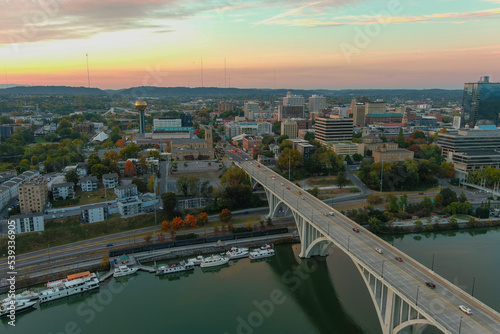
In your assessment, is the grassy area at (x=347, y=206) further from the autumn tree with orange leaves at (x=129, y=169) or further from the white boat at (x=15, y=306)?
the white boat at (x=15, y=306)

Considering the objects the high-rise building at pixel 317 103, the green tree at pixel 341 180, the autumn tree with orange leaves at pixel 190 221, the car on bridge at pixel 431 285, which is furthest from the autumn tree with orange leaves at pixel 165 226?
the high-rise building at pixel 317 103

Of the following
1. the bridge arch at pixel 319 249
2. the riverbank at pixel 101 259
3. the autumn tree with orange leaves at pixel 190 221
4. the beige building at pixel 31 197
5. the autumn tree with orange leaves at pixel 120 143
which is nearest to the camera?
the riverbank at pixel 101 259

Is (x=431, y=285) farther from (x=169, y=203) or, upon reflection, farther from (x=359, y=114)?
(x=359, y=114)

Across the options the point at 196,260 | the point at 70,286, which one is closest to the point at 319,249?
the point at 196,260

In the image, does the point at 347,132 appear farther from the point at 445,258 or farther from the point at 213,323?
the point at 213,323

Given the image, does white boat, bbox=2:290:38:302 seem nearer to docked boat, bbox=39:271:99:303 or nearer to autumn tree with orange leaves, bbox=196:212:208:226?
docked boat, bbox=39:271:99:303

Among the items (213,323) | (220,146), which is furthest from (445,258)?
(220,146)
